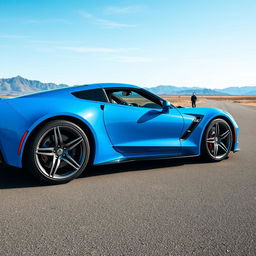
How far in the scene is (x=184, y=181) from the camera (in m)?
3.88

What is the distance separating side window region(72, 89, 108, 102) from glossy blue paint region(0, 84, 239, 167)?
2.4 inches

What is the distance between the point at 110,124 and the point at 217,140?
2.03 metres

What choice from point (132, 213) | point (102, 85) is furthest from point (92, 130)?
point (132, 213)

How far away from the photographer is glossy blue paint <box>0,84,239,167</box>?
11.4 feet

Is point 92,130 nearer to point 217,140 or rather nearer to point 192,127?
point 192,127

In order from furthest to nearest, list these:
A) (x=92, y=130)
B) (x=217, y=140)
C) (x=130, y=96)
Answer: (x=217, y=140)
(x=130, y=96)
(x=92, y=130)

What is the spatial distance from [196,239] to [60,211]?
1.27 m

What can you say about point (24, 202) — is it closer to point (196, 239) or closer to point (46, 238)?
point (46, 238)

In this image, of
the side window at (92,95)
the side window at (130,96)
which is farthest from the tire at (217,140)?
the side window at (92,95)

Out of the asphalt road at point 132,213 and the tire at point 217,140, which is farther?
the tire at point 217,140

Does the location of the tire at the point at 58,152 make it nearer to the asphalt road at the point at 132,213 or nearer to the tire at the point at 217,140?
the asphalt road at the point at 132,213

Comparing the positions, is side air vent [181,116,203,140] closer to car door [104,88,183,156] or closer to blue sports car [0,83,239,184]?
blue sports car [0,83,239,184]

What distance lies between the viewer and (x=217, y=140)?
5.02 meters

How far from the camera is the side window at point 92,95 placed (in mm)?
3962
